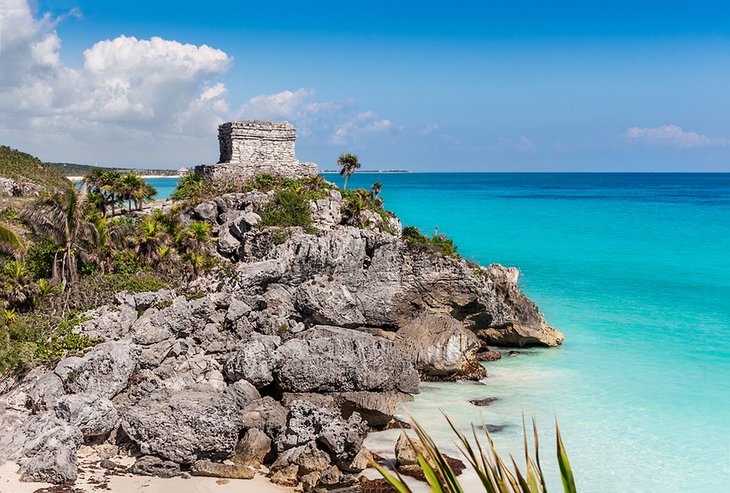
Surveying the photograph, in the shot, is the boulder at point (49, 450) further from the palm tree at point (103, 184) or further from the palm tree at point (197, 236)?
the palm tree at point (103, 184)

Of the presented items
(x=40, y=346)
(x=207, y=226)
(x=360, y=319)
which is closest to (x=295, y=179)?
(x=207, y=226)

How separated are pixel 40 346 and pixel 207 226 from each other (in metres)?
7.94

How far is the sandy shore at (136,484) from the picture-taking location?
39.1 ft

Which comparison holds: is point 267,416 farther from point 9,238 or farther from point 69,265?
point 9,238

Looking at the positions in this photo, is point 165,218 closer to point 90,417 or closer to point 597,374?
point 90,417

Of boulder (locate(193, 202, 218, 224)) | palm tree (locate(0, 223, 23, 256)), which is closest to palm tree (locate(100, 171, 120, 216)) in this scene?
boulder (locate(193, 202, 218, 224))

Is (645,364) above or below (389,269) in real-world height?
below

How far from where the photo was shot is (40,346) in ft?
51.8

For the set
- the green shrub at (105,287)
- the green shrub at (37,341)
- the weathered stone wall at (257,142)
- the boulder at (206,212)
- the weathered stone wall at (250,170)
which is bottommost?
the green shrub at (37,341)

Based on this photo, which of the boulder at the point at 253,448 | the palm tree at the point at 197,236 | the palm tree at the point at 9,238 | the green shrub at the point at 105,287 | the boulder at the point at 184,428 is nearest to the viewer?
the boulder at the point at 184,428

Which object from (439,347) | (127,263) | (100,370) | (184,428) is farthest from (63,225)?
(439,347)

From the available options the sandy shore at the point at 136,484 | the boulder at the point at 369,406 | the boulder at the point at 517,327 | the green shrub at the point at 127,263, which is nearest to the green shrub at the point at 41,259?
the green shrub at the point at 127,263

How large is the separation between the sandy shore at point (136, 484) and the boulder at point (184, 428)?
69cm

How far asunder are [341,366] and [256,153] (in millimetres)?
15412
